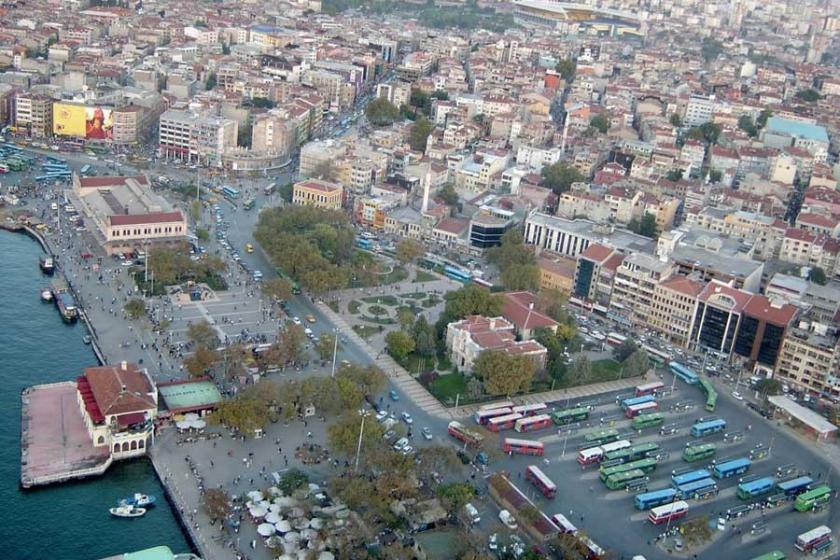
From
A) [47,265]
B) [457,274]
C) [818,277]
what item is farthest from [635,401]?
[47,265]

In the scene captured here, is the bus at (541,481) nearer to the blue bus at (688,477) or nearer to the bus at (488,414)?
the bus at (488,414)

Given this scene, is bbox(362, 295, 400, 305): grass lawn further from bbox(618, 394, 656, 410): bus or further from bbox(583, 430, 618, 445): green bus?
bbox(583, 430, 618, 445): green bus

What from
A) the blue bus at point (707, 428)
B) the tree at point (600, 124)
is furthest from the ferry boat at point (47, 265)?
the tree at point (600, 124)

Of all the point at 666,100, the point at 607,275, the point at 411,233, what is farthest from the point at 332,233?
the point at 666,100

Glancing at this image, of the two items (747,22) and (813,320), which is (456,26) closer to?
(747,22)

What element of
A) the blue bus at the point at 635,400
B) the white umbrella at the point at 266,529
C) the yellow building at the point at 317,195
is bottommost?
the white umbrella at the point at 266,529
